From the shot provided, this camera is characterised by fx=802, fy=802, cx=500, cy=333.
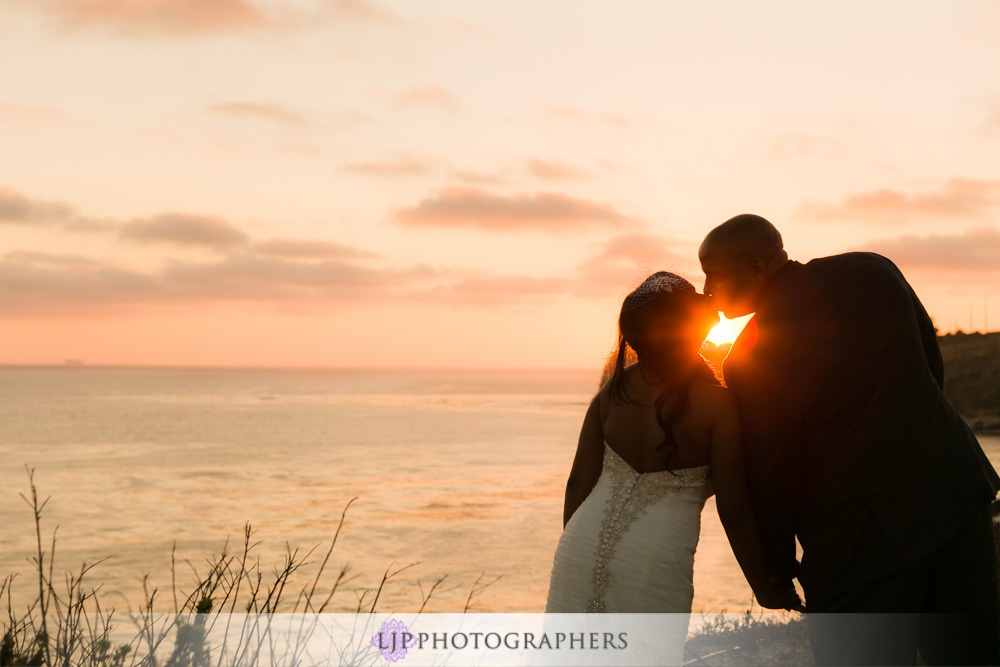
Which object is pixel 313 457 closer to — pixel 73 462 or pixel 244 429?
pixel 73 462

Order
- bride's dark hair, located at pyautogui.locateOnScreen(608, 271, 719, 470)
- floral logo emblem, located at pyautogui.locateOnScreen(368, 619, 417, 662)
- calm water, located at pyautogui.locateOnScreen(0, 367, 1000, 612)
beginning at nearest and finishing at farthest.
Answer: bride's dark hair, located at pyautogui.locateOnScreen(608, 271, 719, 470), floral logo emblem, located at pyautogui.locateOnScreen(368, 619, 417, 662), calm water, located at pyautogui.locateOnScreen(0, 367, 1000, 612)

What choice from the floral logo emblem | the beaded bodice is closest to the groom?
the beaded bodice

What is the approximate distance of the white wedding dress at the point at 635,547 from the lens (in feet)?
8.91

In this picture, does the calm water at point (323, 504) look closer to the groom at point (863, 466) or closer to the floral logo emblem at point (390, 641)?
the floral logo emblem at point (390, 641)

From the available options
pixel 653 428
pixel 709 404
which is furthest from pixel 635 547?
pixel 709 404

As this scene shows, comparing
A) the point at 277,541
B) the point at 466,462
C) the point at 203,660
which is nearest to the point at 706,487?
the point at 203,660

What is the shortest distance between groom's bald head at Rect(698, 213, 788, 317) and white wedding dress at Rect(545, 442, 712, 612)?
622 mm

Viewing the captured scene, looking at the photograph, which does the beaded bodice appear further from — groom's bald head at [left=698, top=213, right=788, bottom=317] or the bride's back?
groom's bald head at [left=698, top=213, right=788, bottom=317]

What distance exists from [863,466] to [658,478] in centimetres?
65

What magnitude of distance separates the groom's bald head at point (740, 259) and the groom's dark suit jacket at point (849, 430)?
0.07 meters

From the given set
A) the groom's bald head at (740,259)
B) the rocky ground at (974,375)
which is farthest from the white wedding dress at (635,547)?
the rocky ground at (974,375)

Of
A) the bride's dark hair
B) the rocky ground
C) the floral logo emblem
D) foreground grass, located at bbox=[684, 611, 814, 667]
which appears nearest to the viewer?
the bride's dark hair

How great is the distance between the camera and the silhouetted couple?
2.51 m

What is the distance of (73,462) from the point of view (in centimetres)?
3353
